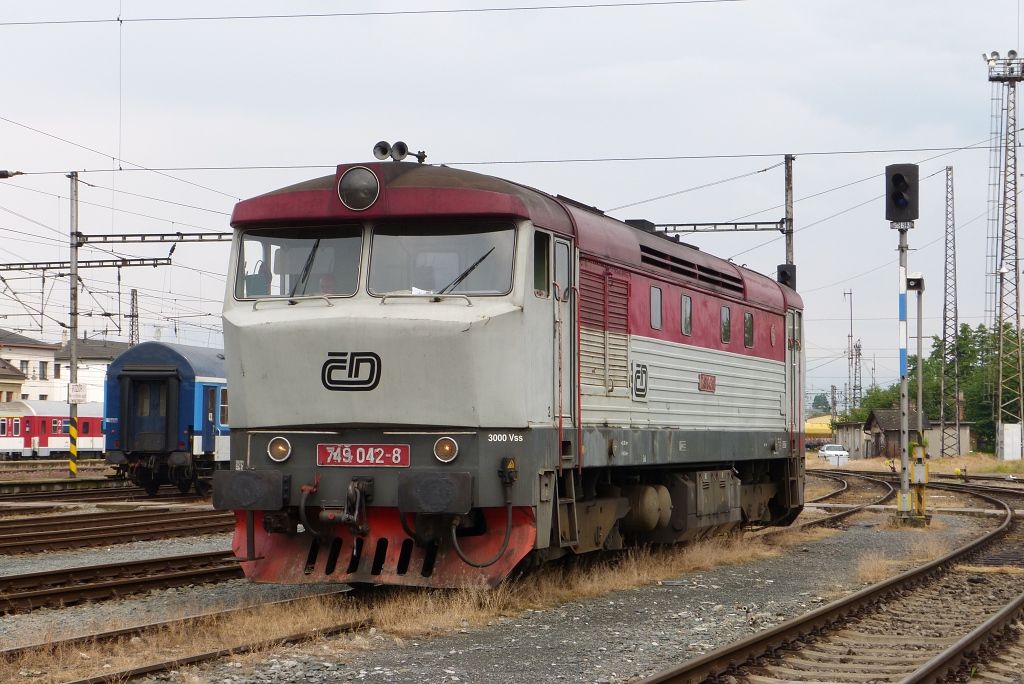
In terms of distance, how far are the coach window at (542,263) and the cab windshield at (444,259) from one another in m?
0.43

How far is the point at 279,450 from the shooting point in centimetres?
1106

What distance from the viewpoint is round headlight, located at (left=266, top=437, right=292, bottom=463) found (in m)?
11.0

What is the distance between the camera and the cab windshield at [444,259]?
10936 mm

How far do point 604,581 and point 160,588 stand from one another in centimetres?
454

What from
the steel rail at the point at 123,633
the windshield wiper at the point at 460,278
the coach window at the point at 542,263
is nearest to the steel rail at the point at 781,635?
the coach window at the point at 542,263

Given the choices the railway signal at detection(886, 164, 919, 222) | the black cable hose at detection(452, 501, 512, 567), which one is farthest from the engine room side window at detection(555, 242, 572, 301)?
the railway signal at detection(886, 164, 919, 222)

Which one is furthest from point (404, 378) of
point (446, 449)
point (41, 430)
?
point (41, 430)

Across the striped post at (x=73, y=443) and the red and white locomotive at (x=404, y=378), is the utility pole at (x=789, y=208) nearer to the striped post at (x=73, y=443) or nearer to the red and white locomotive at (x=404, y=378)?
the striped post at (x=73, y=443)

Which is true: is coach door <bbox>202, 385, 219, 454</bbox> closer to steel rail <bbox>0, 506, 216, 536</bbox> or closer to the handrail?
steel rail <bbox>0, 506, 216, 536</bbox>

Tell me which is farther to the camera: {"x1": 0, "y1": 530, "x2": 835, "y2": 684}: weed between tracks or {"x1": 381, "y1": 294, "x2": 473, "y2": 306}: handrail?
{"x1": 381, "y1": 294, "x2": 473, "y2": 306}: handrail

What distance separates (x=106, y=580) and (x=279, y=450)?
3.65m

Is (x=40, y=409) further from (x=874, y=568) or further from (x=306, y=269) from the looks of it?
(x=306, y=269)

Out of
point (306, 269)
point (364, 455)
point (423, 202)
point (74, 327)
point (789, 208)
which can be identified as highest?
point (789, 208)

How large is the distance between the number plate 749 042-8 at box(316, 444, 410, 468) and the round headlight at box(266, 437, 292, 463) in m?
0.28
